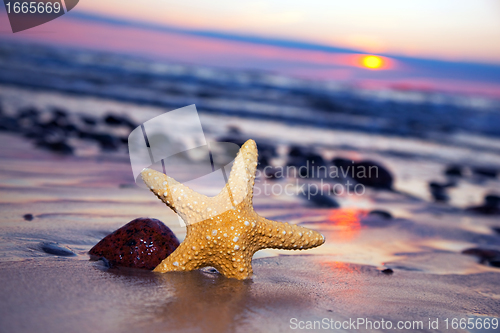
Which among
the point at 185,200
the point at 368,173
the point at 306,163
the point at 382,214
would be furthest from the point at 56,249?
the point at 306,163

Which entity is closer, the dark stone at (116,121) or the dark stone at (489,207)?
the dark stone at (489,207)

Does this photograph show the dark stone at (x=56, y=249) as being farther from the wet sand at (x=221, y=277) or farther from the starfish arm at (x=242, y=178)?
the starfish arm at (x=242, y=178)

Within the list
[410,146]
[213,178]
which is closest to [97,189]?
[213,178]

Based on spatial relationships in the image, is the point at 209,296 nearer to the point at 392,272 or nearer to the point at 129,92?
the point at 392,272

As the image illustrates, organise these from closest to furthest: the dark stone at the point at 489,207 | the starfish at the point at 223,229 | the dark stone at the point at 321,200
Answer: the starfish at the point at 223,229
the dark stone at the point at 321,200
the dark stone at the point at 489,207

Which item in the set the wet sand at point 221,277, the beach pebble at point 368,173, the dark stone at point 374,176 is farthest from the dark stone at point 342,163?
the wet sand at point 221,277

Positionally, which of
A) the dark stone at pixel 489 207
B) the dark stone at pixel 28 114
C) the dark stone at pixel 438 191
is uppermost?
the dark stone at pixel 28 114

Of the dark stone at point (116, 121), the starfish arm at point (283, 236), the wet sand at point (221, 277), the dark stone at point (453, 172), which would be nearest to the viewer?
the wet sand at point (221, 277)
